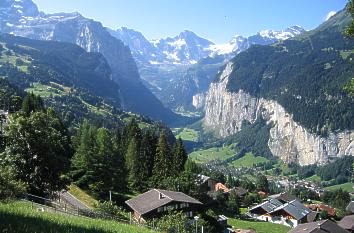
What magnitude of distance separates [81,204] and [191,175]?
3458 centimetres

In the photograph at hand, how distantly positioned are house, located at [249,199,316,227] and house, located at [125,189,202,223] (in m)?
60.7

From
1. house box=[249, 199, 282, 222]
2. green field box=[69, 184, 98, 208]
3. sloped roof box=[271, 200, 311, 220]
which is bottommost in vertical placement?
house box=[249, 199, 282, 222]

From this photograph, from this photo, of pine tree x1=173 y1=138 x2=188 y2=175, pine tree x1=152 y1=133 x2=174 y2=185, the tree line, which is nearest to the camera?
the tree line

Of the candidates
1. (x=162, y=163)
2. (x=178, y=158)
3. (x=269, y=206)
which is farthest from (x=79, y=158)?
(x=269, y=206)

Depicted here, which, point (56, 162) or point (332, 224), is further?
point (332, 224)

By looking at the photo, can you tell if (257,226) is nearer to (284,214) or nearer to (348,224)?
(348,224)

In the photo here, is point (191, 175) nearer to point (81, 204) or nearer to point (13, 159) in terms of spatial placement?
point (81, 204)

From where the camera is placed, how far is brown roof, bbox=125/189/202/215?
73.5 meters

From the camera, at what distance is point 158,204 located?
243 ft

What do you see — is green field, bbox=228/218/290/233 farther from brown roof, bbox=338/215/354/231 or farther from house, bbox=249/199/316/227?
brown roof, bbox=338/215/354/231

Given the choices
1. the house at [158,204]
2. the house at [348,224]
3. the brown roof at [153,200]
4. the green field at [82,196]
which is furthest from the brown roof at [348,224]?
the green field at [82,196]

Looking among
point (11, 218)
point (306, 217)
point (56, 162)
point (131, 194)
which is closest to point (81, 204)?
point (56, 162)

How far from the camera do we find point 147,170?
10294cm

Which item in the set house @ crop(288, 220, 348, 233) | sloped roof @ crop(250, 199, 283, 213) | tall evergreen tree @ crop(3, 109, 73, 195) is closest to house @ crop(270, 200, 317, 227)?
sloped roof @ crop(250, 199, 283, 213)
